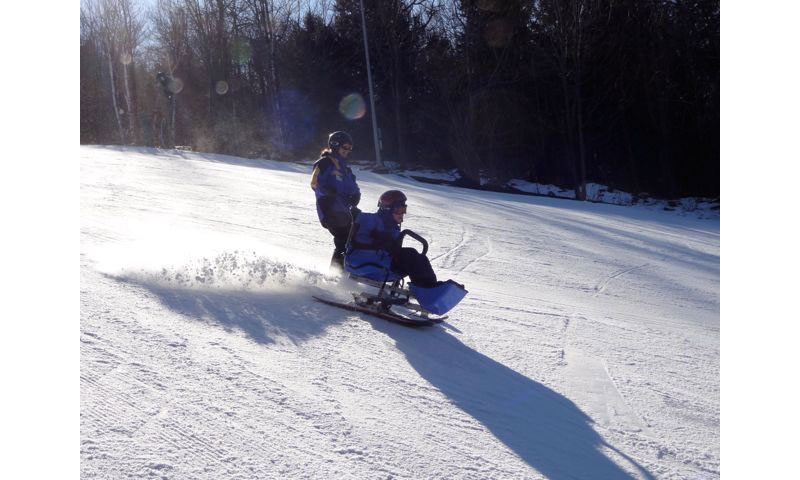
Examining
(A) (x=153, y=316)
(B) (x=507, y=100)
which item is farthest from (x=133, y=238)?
(B) (x=507, y=100)

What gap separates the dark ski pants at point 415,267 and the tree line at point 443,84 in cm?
1860

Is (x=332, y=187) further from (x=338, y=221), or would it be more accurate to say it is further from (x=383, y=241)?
(x=383, y=241)

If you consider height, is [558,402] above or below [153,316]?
below

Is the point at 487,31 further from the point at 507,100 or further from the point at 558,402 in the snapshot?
the point at 558,402

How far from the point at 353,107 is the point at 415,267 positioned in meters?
29.2

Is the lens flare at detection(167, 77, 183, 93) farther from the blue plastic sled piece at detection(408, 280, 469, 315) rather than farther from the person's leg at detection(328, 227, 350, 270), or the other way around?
the blue plastic sled piece at detection(408, 280, 469, 315)

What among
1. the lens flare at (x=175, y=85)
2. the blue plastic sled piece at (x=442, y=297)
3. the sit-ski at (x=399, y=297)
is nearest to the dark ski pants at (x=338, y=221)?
the sit-ski at (x=399, y=297)

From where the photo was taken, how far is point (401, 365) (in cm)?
483

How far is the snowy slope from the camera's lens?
3.47 m

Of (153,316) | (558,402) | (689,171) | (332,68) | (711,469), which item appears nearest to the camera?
(711,469)

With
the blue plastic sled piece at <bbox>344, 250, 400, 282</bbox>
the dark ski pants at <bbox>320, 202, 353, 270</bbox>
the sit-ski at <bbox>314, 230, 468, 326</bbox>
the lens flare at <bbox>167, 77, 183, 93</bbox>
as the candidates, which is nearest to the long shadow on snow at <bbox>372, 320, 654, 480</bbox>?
the sit-ski at <bbox>314, 230, 468, 326</bbox>

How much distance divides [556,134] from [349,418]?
24095 millimetres

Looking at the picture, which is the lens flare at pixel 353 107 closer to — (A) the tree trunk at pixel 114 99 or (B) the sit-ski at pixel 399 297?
(A) the tree trunk at pixel 114 99

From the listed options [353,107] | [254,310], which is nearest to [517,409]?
[254,310]
